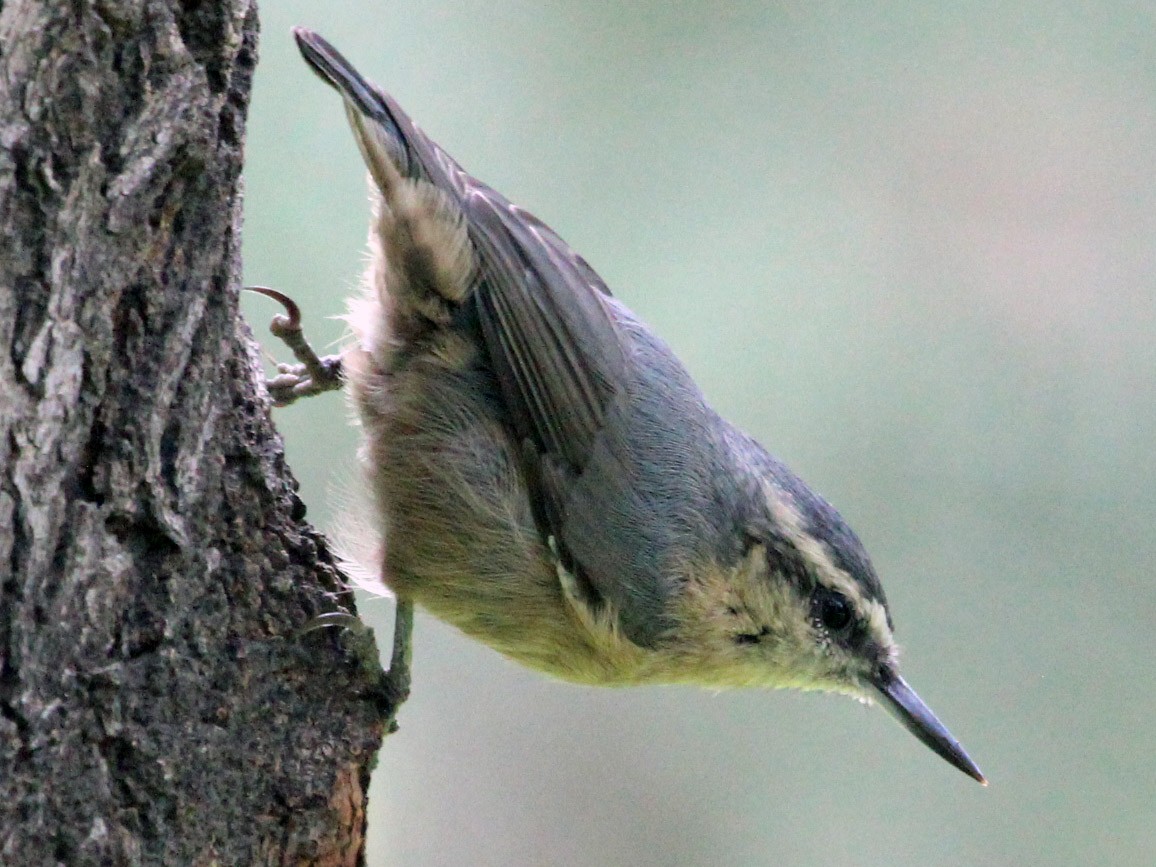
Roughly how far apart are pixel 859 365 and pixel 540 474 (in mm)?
1885

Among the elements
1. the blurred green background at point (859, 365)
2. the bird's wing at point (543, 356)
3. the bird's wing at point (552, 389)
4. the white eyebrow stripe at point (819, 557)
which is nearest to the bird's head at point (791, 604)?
the white eyebrow stripe at point (819, 557)

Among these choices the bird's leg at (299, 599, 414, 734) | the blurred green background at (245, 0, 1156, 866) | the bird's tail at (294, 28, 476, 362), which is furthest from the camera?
the blurred green background at (245, 0, 1156, 866)

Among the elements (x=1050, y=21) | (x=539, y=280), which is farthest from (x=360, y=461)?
(x=1050, y=21)

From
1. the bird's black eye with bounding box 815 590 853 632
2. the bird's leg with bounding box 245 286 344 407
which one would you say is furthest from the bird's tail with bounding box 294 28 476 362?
the bird's black eye with bounding box 815 590 853 632

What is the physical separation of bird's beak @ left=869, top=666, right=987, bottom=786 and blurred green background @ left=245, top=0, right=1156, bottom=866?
1.19 meters

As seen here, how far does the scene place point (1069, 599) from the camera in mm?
3963

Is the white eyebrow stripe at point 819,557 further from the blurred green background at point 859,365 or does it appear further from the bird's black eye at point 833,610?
the blurred green background at point 859,365

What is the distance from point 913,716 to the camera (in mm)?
2814

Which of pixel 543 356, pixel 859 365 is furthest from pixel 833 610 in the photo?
pixel 859 365

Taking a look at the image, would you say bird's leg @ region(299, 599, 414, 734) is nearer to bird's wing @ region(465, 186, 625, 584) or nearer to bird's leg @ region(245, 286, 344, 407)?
bird's wing @ region(465, 186, 625, 584)

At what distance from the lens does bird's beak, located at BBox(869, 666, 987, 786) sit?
278cm

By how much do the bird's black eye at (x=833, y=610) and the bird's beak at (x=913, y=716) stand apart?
0.60ft

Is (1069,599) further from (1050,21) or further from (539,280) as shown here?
(539,280)

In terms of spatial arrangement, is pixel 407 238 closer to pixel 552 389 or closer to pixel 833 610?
pixel 552 389
